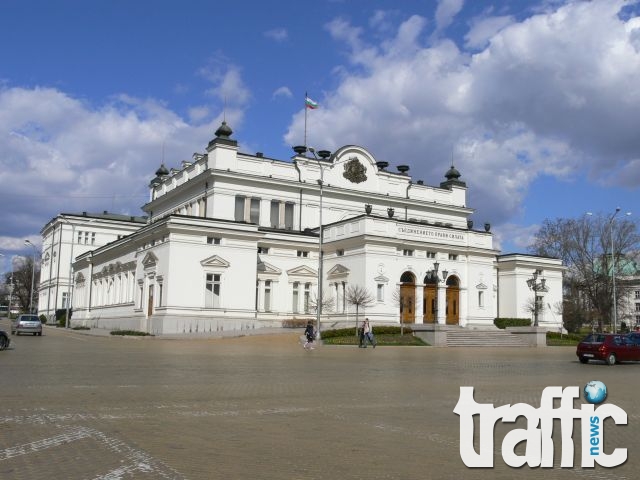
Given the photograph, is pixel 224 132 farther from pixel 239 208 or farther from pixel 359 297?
pixel 359 297

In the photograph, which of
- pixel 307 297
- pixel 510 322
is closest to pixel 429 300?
pixel 510 322

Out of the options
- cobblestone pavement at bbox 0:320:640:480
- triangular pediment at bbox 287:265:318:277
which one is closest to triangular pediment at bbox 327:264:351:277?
triangular pediment at bbox 287:265:318:277

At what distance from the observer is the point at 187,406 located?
1321cm

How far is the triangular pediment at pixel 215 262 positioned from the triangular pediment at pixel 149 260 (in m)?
4.14

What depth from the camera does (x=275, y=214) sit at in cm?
6284

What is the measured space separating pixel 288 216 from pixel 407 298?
15.4 m

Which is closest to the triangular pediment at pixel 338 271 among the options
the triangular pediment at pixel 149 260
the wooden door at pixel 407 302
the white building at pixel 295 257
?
the white building at pixel 295 257

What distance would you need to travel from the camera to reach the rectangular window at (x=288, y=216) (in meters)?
63.2

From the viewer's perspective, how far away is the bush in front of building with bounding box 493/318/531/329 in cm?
6059

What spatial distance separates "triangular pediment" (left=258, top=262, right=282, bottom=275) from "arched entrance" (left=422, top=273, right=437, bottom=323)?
41.2 ft

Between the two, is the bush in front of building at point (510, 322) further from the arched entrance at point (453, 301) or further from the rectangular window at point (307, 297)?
the rectangular window at point (307, 297)

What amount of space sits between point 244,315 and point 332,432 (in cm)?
4221

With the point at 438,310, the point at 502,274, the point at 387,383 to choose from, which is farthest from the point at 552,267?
the point at 387,383

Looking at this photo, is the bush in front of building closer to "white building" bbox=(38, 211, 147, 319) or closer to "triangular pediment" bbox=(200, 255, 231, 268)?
"triangular pediment" bbox=(200, 255, 231, 268)
